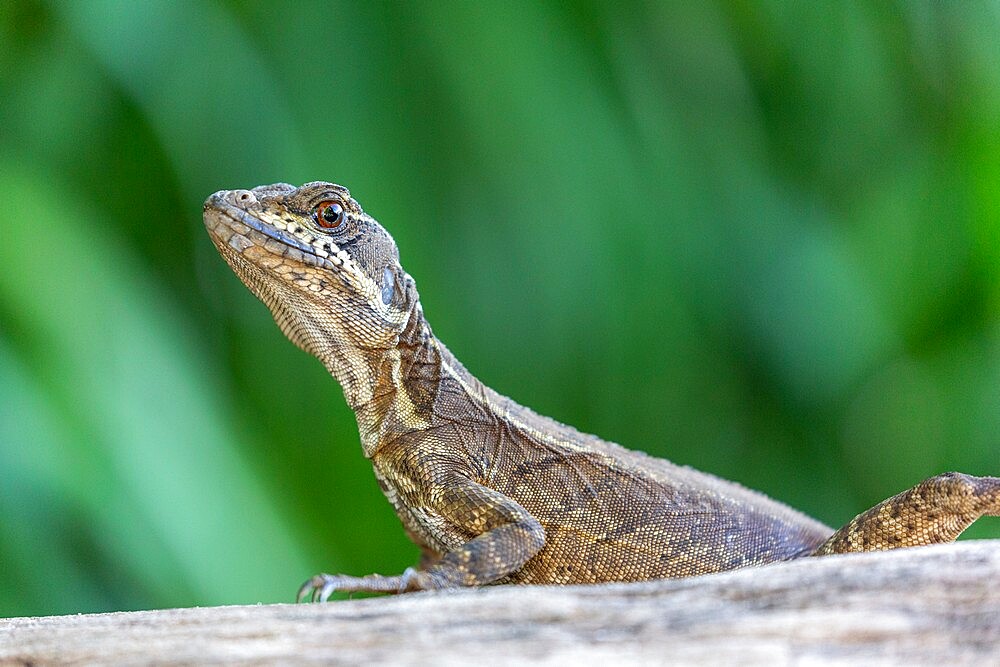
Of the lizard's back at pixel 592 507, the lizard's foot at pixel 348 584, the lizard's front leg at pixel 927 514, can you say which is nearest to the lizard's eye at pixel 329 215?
the lizard's back at pixel 592 507

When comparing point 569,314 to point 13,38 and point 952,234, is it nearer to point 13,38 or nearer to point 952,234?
point 952,234

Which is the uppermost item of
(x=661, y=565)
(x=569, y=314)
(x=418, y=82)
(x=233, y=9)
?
(x=233, y=9)

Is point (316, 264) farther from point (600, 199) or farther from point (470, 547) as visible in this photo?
point (600, 199)

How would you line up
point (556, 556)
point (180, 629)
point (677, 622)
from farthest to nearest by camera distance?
point (556, 556), point (180, 629), point (677, 622)

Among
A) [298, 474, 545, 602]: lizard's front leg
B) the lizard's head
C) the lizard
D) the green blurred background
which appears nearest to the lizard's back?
the lizard

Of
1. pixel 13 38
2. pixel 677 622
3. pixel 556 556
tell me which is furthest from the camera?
pixel 13 38

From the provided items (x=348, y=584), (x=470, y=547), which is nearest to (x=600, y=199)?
(x=470, y=547)

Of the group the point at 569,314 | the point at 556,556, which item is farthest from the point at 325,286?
the point at 569,314
